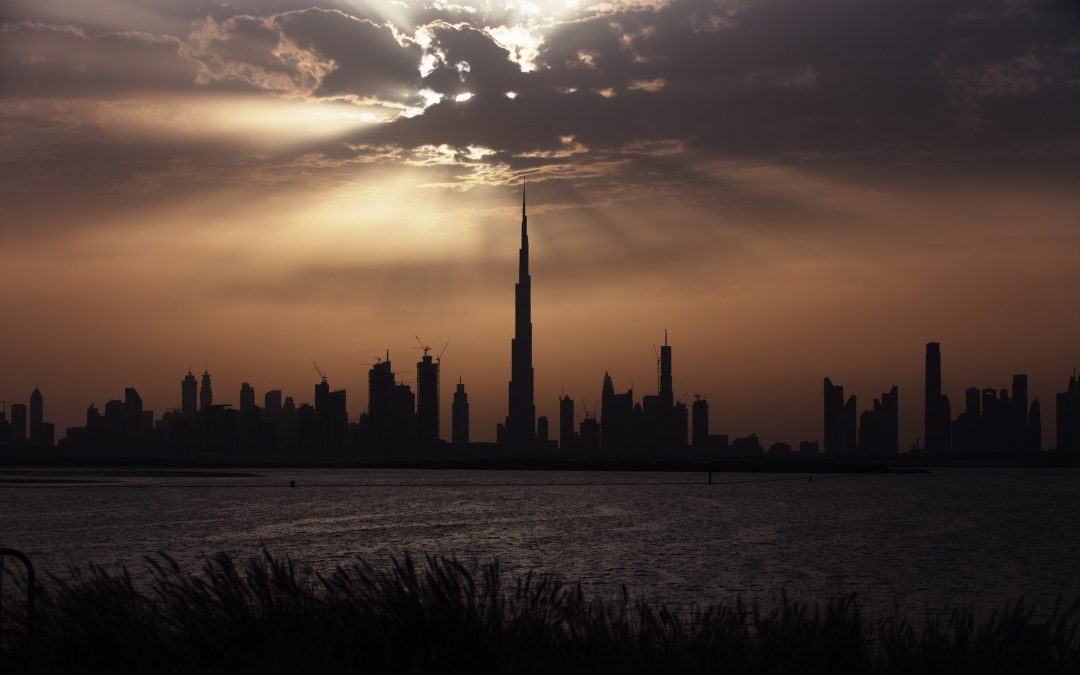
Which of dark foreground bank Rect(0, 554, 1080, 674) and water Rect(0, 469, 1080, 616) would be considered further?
water Rect(0, 469, 1080, 616)

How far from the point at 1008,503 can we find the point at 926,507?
1187 inches

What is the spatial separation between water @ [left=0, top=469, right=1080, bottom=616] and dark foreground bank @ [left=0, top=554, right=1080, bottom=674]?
9712 millimetres

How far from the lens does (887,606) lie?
5156 cm

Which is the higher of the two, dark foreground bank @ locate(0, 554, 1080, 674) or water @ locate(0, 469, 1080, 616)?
dark foreground bank @ locate(0, 554, 1080, 674)

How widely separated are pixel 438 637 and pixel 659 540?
246 feet

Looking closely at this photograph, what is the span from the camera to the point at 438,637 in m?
16.9

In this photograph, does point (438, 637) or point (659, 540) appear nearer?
point (438, 637)

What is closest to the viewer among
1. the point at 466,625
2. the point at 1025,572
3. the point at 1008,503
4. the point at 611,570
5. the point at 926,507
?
the point at 466,625

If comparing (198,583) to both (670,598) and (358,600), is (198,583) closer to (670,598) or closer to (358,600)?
(358,600)

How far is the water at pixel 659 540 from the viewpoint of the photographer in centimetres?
6109

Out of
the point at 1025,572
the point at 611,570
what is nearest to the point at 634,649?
the point at 611,570

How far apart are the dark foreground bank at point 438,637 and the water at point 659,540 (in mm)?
9712

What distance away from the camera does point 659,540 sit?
90125 millimetres

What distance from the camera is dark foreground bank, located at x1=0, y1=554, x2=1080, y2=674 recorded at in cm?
1516
